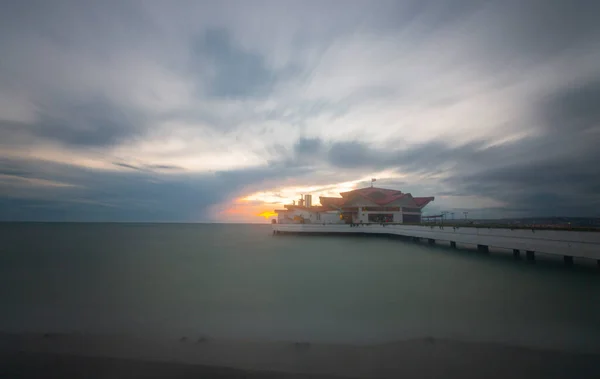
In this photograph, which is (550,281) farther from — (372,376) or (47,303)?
(47,303)

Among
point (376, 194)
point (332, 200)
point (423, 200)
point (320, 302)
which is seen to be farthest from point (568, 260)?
point (332, 200)

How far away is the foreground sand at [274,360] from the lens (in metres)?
5.20

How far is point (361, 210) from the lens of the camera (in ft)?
180

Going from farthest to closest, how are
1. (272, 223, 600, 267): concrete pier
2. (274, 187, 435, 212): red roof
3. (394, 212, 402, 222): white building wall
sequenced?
(274, 187, 435, 212): red roof
(394, 212, 402, 222): white building wall
(272, 223, 600, 267): concrete pier

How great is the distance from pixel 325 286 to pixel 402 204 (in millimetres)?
44429

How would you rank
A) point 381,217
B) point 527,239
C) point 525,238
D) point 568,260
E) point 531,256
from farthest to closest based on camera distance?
point 381,217
point 531,256
point 525,238
point 527,239
point 568,260

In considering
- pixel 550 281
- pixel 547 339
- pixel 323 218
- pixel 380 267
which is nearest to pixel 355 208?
pixel 323 218

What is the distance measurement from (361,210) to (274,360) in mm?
50482

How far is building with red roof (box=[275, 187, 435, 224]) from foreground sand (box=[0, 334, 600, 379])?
4852 centimetres

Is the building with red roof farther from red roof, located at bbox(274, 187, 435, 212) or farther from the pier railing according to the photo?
the pier railing

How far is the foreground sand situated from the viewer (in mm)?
5203

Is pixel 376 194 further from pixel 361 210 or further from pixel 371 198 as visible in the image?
pixel 361 210

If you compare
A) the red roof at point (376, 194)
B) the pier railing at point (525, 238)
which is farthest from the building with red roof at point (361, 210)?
the pier railing at point (525, 238)

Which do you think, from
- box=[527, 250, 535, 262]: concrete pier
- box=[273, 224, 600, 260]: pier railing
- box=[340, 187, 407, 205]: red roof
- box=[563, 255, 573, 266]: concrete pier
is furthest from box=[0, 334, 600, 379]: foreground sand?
box=[340, 187, 407, 205]: red roof
